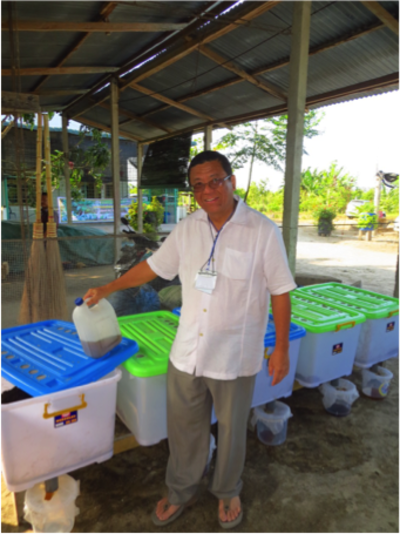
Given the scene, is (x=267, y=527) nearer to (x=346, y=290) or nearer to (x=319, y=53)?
(x=346, y=290)

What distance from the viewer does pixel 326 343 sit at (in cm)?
260

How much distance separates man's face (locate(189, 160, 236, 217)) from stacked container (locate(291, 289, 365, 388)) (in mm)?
1288

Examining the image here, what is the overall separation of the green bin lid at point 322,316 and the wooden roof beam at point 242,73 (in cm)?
376

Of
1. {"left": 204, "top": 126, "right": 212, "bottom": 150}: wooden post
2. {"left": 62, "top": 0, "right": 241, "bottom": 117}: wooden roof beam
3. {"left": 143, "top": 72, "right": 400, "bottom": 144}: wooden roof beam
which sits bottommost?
{"left": 204, "top": 126, "right": 212, "bottom": 150}: wooden post

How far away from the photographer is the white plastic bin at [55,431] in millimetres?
1523

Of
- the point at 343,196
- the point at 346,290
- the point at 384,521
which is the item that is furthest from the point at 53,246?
the point at 343,196

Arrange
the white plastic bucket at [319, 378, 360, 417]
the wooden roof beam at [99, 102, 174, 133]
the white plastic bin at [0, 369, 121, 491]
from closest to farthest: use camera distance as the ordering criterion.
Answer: the white plastic bin at [0, 369, 121, 491]
the white plastic bucket at [319, 378, 360, 417]
the wooden roof beam at [99, 102, 174, 133]

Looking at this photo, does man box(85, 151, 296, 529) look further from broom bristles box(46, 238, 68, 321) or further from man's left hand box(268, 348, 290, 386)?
broom bristles box(46, 238, 68, 321)

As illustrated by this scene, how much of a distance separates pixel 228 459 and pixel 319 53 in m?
4.82

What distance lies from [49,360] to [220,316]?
0.91 metres

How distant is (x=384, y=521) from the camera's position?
1.93 metres

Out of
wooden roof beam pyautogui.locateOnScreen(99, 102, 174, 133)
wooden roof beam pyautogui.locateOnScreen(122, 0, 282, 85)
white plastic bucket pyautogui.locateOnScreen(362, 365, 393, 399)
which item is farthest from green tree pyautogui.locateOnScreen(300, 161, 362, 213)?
white plastic bucket pyautogui.locateOnScreen(362, 365, 393, 399)

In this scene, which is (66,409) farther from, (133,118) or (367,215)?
(367,215)

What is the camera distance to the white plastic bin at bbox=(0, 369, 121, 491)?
152 centimetres
